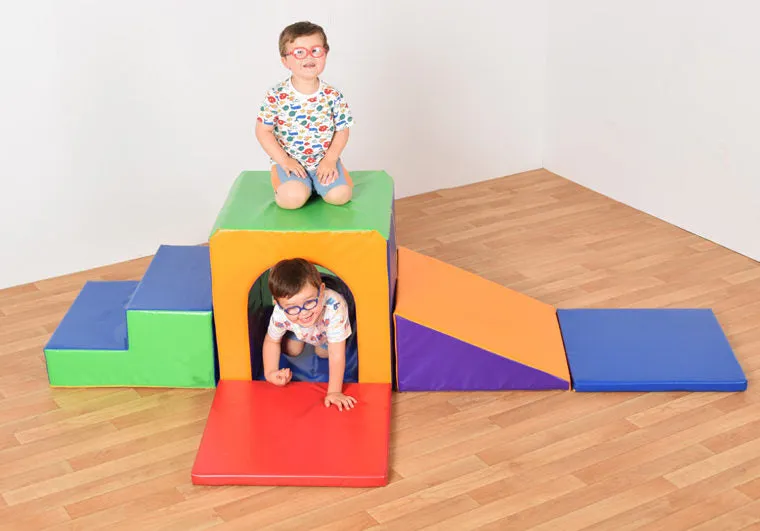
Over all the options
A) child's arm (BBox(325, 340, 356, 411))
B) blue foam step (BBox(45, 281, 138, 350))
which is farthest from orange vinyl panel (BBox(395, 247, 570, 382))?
blue foam step (BBox(45, 281, 138, 350))

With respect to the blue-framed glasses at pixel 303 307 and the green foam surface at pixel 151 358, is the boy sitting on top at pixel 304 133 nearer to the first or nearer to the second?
the blue-framed glasses at pixel 303 307

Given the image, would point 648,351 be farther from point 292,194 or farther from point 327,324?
point 292,194

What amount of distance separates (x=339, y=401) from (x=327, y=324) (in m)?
0.24

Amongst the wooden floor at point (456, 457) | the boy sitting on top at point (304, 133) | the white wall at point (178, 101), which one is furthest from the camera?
the white wall at point (178, 101)

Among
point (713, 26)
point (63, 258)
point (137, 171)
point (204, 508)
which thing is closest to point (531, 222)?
point (713, 26)

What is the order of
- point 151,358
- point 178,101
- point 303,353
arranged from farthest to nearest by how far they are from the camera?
point 178,101 < point 303,353 < point 151,358

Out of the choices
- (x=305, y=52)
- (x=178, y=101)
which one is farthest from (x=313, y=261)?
(x=178, y=101)

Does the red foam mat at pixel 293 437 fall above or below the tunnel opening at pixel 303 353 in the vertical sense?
below

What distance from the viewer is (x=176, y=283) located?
3.26 metres

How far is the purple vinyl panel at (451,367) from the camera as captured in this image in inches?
119

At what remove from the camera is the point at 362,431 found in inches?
111

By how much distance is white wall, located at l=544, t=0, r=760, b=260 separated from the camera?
155 inches

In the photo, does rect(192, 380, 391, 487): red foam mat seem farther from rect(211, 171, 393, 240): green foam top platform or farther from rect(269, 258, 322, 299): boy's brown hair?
rect(211, 171, 393, 240): green foam top platform

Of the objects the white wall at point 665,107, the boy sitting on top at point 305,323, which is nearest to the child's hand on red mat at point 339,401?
the boy sitting on top at point 305,323
